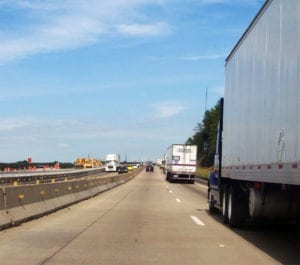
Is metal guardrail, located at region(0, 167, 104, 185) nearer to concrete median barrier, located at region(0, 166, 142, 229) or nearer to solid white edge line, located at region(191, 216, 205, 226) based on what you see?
concrete median barrier, located at region(0, 166, 142, 229)

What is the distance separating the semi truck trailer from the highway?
37.2 inches

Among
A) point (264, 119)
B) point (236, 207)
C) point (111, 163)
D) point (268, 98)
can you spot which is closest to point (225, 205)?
point (236, 207)

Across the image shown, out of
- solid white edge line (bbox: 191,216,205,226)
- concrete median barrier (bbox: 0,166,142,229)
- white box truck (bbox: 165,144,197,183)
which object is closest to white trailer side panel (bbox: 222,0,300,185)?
solid white edge line (bbox: 191,216,205,226)

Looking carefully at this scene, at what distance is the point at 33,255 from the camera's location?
10781mm

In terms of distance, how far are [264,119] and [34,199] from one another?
8.97 m

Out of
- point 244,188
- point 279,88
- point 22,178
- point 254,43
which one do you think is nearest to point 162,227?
point 244,188

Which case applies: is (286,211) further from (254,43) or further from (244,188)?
(254,43)

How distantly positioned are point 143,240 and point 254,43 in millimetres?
5029

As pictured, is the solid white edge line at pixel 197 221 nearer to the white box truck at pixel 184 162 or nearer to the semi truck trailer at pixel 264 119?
the semi truck trailer at pixel 264 119

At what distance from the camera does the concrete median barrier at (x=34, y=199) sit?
49.6 feet

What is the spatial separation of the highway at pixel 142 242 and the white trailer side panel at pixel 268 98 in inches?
59.8

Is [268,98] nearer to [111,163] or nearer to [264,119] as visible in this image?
[264,119]

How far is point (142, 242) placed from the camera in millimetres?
12906

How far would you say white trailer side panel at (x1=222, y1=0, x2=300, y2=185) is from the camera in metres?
9.52
